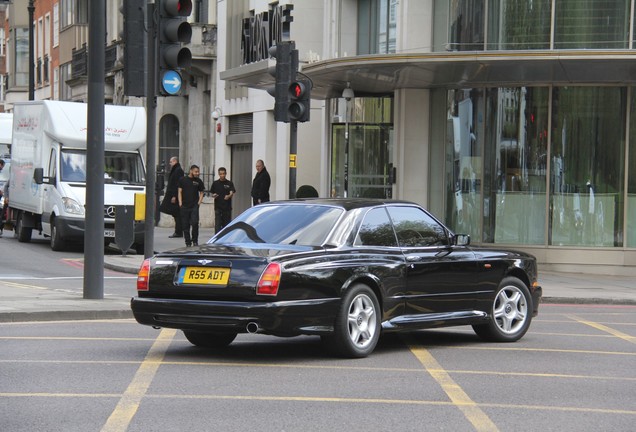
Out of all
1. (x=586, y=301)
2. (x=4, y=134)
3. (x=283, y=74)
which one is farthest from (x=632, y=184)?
(x=4, y=134)

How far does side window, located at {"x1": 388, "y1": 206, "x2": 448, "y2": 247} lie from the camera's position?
12125 mm

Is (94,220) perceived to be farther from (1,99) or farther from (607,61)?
(1,99)

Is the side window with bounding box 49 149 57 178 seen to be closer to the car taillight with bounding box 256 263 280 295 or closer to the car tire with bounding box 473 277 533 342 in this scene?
the car tire with bounding box 473 277 533 342

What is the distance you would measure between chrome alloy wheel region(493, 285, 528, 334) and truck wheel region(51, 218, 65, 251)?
15.6m

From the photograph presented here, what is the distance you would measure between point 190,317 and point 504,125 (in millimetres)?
15778

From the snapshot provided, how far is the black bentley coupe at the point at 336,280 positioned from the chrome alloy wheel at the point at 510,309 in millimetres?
10

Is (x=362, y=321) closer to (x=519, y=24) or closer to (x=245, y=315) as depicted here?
(x=245, y=315)

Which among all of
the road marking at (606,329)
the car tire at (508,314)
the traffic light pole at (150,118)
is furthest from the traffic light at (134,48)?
the road marking at (606,329)

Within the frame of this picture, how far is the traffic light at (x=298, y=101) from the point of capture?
1975 centimetres

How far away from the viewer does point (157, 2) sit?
1625 centimetres

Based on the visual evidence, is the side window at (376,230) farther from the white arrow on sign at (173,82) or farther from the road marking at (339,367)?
the white arrow on sign at (173,82)

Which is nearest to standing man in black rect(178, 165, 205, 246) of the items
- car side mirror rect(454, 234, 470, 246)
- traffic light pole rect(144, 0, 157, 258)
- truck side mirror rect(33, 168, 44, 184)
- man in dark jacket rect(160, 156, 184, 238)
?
truck side mirror rect(33, 168, 44, 184)

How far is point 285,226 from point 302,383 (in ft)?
7.89

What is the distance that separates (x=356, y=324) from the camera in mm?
11070
